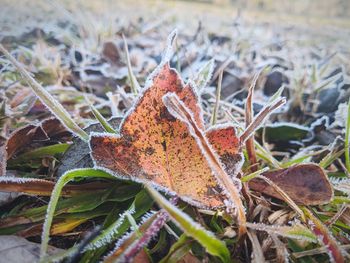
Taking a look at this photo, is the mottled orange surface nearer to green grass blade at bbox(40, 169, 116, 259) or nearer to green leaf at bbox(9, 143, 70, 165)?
green grass blade at bbox(40, 169, 116, 259)

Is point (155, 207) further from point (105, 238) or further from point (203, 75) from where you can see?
point (203, 75)

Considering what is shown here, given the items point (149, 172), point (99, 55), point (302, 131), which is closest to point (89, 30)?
point (99, 55)

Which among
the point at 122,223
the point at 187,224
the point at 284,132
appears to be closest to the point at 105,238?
the point at 122,223

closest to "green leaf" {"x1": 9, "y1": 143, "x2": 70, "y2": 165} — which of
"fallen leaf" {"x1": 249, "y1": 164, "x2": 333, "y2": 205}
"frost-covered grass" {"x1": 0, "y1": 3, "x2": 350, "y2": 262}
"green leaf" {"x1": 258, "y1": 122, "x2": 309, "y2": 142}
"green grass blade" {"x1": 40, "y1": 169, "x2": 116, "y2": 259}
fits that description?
"frost-covered grass" {"x1": 0, "y1": 3, "x2": 350, "y2": 262}

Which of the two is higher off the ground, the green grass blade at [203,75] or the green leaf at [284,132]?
the green grass blade at [203,75]

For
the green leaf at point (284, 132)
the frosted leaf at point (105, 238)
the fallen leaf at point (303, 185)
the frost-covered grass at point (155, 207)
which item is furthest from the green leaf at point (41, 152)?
the green leaf at point (284, 132)

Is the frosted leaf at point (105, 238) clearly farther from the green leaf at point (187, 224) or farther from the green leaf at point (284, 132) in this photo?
the green leaf at point (284, 132)
